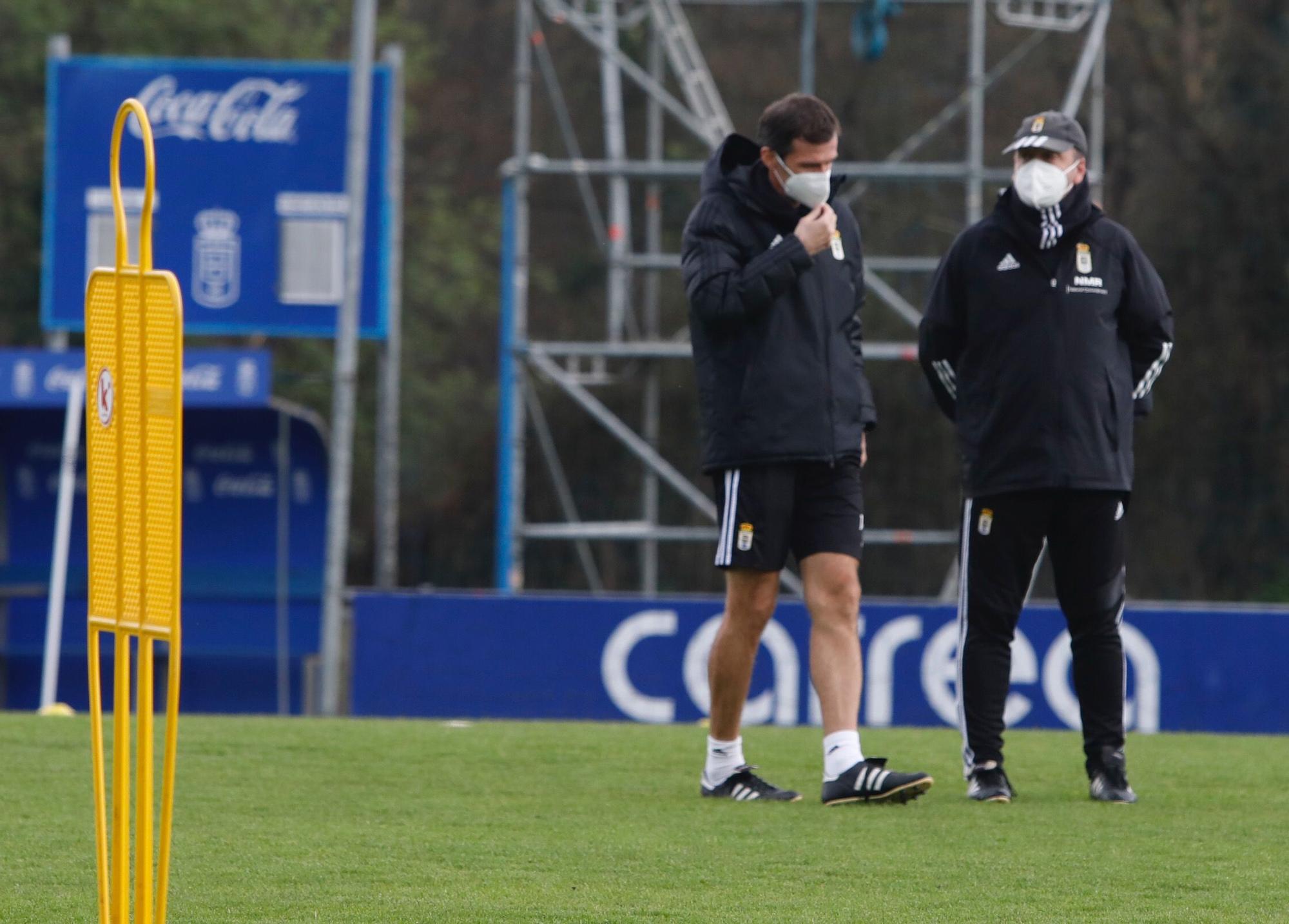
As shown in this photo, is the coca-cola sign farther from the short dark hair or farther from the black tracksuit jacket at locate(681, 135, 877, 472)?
the short dark hair

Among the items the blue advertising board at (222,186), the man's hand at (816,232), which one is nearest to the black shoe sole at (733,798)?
the man's hand at (816,232)

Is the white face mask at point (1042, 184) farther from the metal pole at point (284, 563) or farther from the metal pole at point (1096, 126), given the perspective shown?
the metal pole at point (284, 563)

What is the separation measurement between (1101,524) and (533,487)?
12.6m

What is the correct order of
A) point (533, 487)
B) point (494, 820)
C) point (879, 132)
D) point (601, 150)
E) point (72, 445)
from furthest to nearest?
point (601, 150)
point (879, 132)
point (533, 487)
point (72, 445)
point (494, 820)

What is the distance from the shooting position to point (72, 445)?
39.9 feet

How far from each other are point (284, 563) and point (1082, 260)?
950cm

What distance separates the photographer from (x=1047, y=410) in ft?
17.3

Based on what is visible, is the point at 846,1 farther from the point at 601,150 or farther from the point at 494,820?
the point at 494,820

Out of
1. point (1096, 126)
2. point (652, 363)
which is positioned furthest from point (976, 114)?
point (652, 363)

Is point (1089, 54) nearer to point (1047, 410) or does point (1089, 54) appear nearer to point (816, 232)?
point (1047, 410)

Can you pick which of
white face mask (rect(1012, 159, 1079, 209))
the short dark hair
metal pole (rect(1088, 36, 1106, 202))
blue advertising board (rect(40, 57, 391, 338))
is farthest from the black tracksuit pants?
blue advertising board (rect(40, 57, 391, 338))

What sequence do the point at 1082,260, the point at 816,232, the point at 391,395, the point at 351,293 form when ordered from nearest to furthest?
the point at 816,232 < the point at 1082,260 < the point at 351,293 < the point at 391,395

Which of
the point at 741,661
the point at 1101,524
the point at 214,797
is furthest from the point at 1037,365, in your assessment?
the point at 214,797

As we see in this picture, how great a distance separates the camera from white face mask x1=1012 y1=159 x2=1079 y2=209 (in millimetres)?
5270
